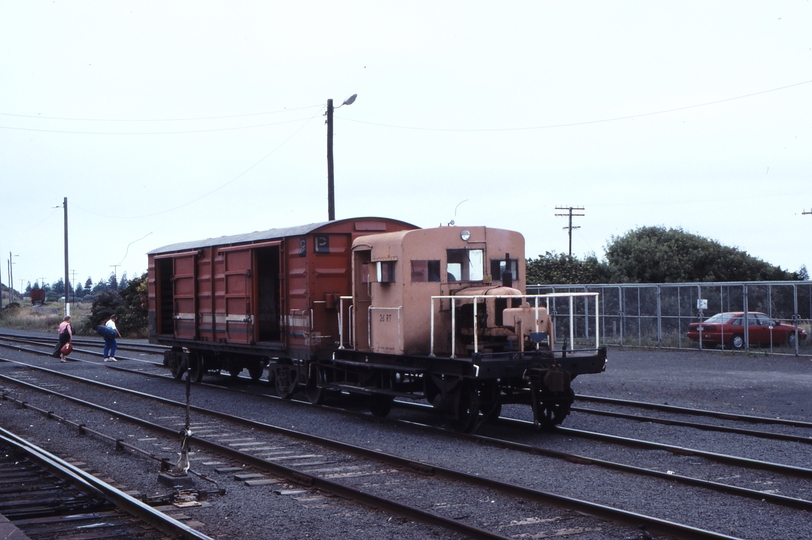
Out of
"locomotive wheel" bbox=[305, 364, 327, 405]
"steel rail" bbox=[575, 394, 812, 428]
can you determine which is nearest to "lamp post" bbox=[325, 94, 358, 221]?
"locomotive wheel" bbox=[305, 364, 327, 405]

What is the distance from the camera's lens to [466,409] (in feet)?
38.5

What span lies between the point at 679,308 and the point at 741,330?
224 centimetres

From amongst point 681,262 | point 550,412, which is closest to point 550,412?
point 550,412

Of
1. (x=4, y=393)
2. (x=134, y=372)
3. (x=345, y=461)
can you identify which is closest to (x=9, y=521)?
(x=345, y=461)

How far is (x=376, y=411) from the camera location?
13.7 m

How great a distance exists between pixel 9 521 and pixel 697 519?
5.78 metres

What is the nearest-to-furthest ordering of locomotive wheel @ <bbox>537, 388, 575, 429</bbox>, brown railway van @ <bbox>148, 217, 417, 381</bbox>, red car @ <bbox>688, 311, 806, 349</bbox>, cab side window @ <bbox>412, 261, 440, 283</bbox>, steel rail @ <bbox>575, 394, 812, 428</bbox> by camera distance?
locomotive wheel @ <bbox>537, 388, 575, 429</bbox>
cab side window @ <bbox>412, 261, 440, 283</bbox>
steel rail @ <bbox>575, 394, 812, 428</bbox>
brown railway van @ <bbox>148, 217, 417, 381</bbox>
red car @ <bbox>688, 311, 806, 349</bbox>

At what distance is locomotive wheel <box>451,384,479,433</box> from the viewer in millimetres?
11516

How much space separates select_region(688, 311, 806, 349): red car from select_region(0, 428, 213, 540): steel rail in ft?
72.7

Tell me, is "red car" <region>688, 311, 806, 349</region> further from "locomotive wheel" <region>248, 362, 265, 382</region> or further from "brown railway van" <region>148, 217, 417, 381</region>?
"locomotive wheel" <region>248, 362, 265, 382</region>

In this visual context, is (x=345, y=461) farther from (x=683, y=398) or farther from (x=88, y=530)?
(x=683, y=398)

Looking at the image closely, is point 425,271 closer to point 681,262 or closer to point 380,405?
point 380,405

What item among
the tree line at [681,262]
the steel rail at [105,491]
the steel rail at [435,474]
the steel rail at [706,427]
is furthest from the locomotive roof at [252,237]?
the tree line at [681,262]

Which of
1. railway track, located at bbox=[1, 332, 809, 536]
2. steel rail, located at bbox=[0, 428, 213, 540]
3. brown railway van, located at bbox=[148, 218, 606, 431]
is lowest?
railway track, located at bbox=[1, 332, 809, 536]
